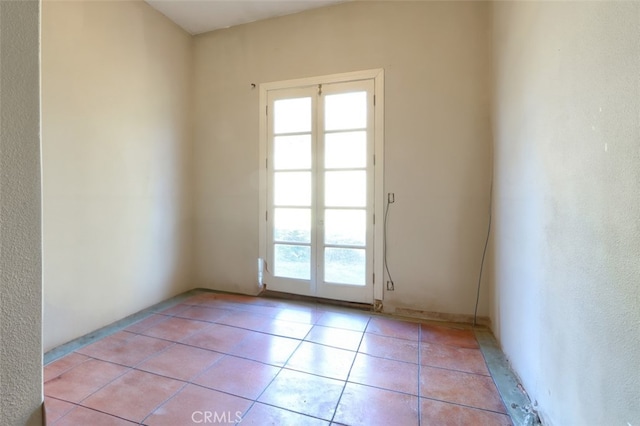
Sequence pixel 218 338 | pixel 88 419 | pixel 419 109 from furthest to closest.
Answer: pixel 419 109 < pixel 218 338 < pixel 88 419

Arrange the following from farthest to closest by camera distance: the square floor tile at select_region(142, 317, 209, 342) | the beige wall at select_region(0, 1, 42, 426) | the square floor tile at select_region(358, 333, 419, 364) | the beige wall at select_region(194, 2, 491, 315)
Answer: the beige wall at select_region(194, 2, 491, 315), the square floor tile at select_region(142, 317, 209, 342), the square floor tile at select_region(358, 333, 419, 364), the beige wall at select_region(0, 1, 42, 426)

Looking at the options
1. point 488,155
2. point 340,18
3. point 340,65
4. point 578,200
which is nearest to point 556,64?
point 578,200

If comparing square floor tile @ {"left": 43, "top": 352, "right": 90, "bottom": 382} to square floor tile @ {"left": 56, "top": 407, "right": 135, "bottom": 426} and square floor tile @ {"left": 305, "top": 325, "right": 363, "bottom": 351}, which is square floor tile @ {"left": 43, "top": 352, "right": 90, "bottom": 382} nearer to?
square floor tile @ {"left": 56, "top": 407, "right": 135, "bottom": 426}

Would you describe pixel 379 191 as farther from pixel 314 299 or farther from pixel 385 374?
pixel 385 374

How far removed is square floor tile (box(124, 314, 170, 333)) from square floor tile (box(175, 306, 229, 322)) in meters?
0.15

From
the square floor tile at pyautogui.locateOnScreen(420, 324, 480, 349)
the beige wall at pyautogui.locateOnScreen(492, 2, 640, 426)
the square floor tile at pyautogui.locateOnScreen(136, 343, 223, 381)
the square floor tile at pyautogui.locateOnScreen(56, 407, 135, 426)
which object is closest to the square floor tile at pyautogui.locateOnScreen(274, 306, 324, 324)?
the square floor tile at pyautogui.locateOnScreen(136, 343, 223, 381)

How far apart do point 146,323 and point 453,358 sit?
8.45 feet

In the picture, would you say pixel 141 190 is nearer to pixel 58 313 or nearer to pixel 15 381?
pixel 58 313

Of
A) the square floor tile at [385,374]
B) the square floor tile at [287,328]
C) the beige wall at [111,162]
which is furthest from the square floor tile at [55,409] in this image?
the square floor tile at [385,374]

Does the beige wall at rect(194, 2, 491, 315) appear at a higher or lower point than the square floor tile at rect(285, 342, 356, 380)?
higher

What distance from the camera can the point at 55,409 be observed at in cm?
156

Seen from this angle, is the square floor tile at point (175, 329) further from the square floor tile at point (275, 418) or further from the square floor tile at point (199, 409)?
the square floor tile at point (275, 418)

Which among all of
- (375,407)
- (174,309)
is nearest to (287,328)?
(375,407)

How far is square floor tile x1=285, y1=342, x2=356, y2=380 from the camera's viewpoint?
194cm
